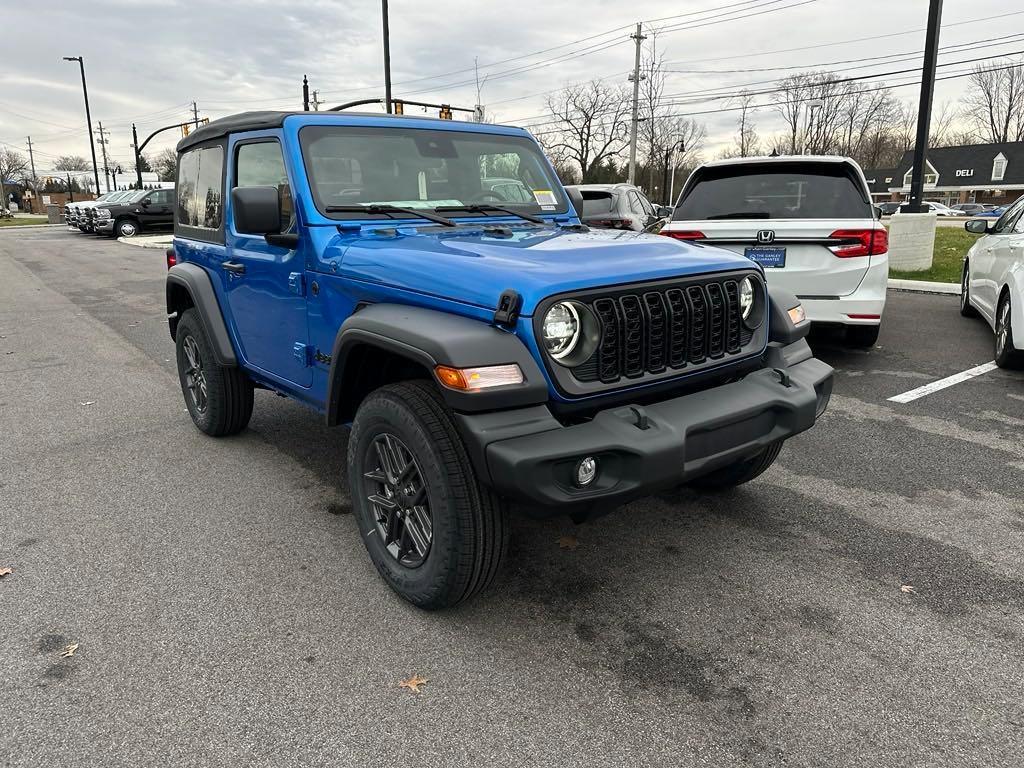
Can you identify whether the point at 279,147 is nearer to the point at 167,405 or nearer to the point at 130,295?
the point at 167,405

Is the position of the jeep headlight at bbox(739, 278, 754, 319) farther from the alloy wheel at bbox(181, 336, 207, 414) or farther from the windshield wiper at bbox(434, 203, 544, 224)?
the alloy wheel at bbox(181, 336, 207, 414)

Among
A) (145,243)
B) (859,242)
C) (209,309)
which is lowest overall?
(145,243)

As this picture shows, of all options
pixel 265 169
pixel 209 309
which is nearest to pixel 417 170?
pixel 265 169

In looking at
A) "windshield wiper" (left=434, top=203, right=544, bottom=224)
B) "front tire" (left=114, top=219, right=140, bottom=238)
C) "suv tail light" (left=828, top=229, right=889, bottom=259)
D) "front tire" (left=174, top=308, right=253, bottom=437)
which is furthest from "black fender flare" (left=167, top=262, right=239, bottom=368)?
"front tire" (left=114, top=219, right=140, bottom=238)

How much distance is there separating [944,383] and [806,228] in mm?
1669

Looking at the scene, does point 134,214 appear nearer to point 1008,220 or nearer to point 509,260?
point 1008,220

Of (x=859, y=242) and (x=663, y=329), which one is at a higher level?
(x=859, y=242)

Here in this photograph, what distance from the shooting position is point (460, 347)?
240 cm

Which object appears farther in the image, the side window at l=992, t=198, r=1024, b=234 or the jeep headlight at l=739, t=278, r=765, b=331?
the side window at l=992, t=198, r=1024, b=234

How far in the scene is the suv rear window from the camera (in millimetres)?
6168

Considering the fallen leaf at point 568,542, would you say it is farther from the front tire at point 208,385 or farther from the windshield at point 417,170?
the front tire at point 208,385

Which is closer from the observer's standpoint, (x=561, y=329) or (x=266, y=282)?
(x=561, y=329)

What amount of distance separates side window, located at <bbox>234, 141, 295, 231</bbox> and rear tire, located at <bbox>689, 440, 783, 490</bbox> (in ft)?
8.01

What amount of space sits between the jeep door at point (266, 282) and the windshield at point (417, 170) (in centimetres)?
21
